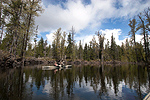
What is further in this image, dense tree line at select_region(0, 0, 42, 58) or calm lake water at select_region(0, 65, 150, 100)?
dense tree line at select_region(0, 0, 42, 58)

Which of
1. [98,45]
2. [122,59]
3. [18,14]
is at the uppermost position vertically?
[18,14]

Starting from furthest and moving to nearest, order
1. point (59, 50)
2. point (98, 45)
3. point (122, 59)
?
point (122, 59) < point (98, 45) < point (59, 50)

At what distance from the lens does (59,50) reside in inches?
1518

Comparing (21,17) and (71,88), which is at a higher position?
(21,17)

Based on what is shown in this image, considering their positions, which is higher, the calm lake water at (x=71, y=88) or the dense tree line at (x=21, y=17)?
the dense tree line at (x=21, y=17)

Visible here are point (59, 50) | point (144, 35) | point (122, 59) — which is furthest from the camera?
point (122, 59)

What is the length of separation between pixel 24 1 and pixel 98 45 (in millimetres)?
41418

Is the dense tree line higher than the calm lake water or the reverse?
higher

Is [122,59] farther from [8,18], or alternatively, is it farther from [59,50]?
[8,18]

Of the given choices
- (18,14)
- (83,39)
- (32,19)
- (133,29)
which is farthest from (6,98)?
(83,39)

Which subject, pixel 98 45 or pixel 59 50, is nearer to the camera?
pixel 59 50

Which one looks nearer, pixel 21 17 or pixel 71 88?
pixel 71 88

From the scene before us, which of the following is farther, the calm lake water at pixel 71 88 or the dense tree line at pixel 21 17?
the dense tree line at pixel 21 17

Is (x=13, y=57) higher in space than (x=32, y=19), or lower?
lower
